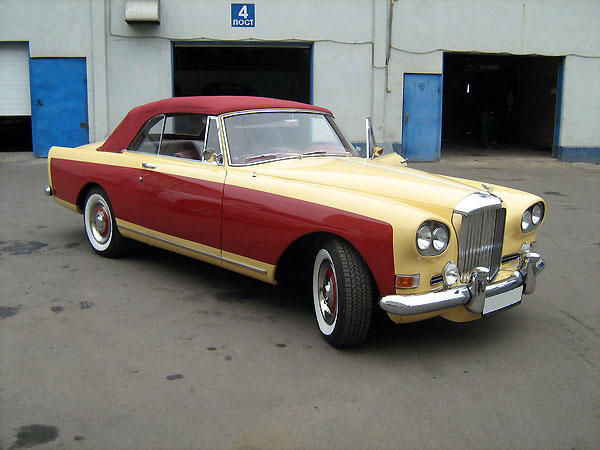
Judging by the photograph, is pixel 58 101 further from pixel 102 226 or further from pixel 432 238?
pixel 432 238

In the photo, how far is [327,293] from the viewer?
4320mm

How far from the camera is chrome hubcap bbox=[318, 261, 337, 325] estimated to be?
4223mm

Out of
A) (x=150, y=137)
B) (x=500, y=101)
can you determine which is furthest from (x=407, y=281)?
(x=500, y=101)

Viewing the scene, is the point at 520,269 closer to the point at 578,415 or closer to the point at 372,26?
the point at 578,415

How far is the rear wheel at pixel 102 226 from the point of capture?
6.19m

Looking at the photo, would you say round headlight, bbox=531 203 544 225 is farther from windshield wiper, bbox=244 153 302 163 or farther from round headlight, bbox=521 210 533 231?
windshield wiper, bbox=244 153 302 163

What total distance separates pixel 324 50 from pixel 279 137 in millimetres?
9949

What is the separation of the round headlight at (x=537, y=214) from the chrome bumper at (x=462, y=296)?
37cm

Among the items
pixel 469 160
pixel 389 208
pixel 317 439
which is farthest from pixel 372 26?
pixel 317 439

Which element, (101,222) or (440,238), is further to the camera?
(101,222)

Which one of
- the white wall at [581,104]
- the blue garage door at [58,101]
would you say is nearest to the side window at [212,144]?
the blue garage door at [58,101]

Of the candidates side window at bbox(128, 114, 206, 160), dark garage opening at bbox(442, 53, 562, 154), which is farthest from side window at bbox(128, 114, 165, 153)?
dark garage opening at bbox(442, 53, 562, 154)

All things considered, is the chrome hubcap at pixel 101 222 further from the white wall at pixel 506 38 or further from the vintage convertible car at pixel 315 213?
the white wall at pixel 506 38

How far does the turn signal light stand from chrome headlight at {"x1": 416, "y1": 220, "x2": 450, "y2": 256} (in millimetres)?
145
